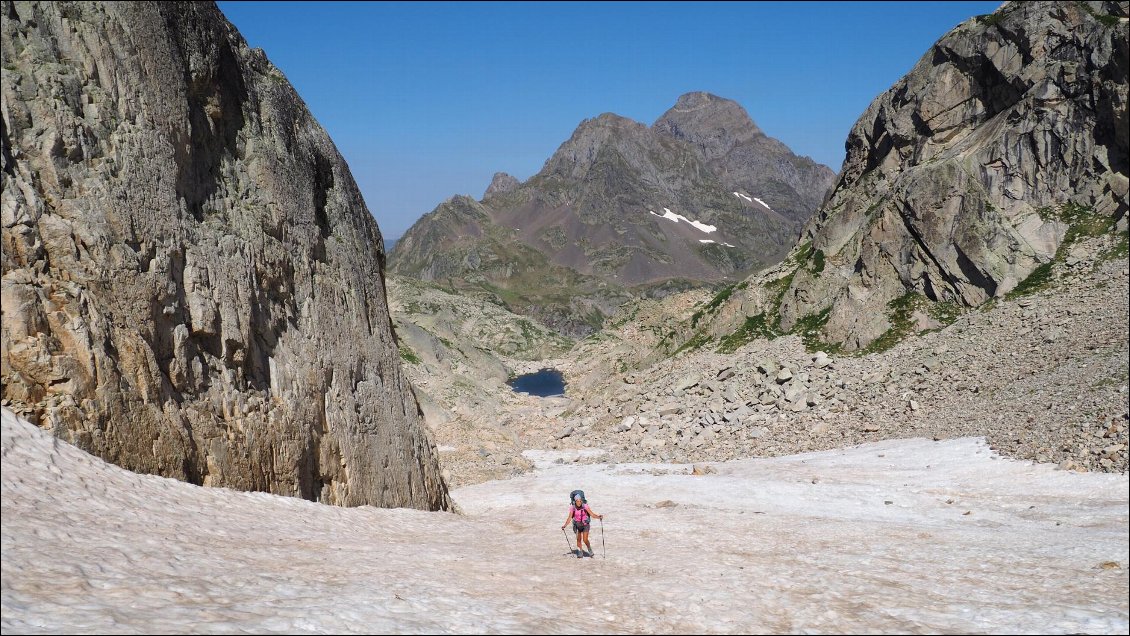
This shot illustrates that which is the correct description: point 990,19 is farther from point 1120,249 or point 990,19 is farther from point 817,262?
point 1120,249

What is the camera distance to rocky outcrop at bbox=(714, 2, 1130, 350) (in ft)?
179

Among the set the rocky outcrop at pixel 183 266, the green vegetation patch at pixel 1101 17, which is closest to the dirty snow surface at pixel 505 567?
the rocky outcrop at pixel 183 266

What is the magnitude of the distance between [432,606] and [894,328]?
170ft

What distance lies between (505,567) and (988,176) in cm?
5666

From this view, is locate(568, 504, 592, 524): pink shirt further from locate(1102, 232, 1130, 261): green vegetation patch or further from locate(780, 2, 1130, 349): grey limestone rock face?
locate(1102, 232, 1130, 261): green vegetation patch

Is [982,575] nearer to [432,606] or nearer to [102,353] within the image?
[432,606]

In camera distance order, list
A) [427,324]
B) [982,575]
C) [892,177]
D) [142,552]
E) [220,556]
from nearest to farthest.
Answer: [142,552] < [220,556] < [982,575] < [892,177] < [427,324]

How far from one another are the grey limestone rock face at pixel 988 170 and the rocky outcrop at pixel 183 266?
145 ft

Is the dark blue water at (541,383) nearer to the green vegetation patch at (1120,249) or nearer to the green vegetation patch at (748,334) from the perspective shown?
the green vegetation patch at (748,334)

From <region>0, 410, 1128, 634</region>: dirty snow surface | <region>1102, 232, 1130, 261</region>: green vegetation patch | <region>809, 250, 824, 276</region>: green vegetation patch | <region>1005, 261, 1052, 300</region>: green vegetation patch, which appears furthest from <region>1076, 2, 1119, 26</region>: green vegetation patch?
<region>0, 410, 1128, 634</region>: dirty snow surface

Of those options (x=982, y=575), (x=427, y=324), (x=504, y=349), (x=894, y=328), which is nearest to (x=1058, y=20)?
(x=894, y=328)

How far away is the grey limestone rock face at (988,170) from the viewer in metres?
54.7

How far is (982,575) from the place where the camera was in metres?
15.4

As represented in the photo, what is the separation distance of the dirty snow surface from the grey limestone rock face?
34.8 m
